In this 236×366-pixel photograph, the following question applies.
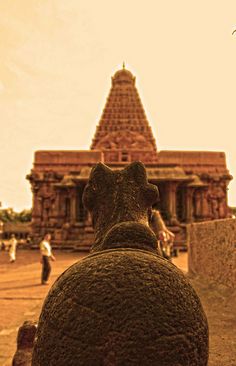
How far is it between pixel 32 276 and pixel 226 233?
5891 mm

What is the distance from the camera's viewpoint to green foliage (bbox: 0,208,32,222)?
152 feet

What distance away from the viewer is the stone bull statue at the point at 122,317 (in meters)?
1.17

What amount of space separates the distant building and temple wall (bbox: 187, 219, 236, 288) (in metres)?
11.5

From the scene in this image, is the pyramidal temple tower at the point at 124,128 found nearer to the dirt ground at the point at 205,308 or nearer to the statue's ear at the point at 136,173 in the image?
the dirt ground at the point at 205,308

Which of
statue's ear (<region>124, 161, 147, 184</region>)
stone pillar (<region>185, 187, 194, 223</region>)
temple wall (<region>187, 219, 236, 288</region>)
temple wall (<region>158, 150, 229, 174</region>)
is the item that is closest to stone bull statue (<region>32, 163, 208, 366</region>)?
statue's ear (<region>124, 161, 147, 184</region>)

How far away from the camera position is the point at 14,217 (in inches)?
1880

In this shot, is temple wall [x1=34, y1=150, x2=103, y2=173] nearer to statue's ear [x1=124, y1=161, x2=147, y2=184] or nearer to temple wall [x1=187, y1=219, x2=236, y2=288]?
temple wall [x1=187, y1=219, x2=236, y2=288]

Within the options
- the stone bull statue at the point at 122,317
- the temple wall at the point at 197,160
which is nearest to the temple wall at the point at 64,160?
the temple wall at the point at 197,160

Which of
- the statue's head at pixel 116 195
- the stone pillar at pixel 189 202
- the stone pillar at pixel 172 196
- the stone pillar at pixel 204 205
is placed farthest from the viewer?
the stone pillar at pixel 204 205

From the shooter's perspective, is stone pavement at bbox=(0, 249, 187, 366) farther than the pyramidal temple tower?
No

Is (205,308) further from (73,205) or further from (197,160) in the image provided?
(197,160)

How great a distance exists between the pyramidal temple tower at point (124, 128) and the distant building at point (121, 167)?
7cm

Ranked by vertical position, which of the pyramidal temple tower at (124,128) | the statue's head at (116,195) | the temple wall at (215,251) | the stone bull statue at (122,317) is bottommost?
the temple wall at (215,251)

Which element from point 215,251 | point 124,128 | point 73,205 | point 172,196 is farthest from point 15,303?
point 124,128
